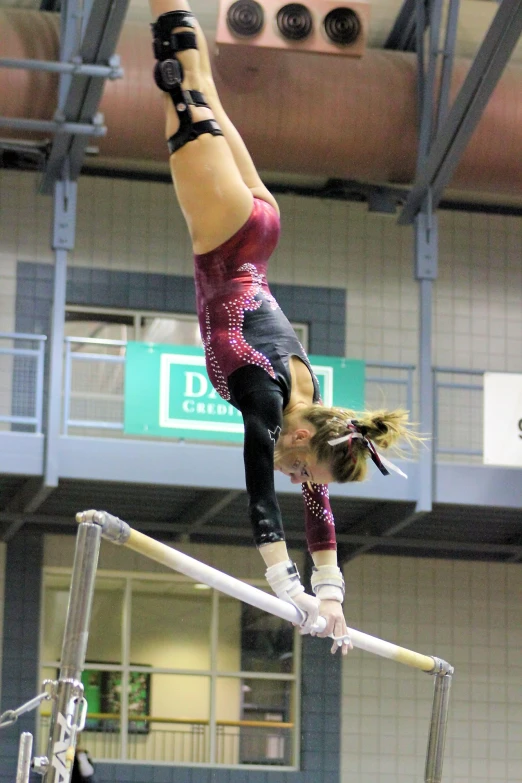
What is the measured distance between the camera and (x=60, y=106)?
11422mm

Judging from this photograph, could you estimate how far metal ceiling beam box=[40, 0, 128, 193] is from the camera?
10.7 m

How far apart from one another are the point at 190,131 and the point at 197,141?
0.05 m

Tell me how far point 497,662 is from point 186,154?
10155 mm

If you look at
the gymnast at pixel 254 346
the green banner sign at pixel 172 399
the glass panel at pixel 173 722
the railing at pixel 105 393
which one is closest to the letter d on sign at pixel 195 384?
the green banner sign at pixel 172 399

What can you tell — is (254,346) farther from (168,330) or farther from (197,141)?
(168,330)

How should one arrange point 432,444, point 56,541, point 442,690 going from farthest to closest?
point 56,541 → point 432,444 → point 442,690

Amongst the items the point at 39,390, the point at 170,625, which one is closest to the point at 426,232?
the point at 39,390

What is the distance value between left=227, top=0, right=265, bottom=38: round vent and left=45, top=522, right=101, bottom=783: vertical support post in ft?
27.4

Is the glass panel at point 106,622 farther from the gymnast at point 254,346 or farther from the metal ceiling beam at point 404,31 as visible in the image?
the gymnast at point 254,346

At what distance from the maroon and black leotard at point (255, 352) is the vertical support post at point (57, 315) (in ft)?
21.2

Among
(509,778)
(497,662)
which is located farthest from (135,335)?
(509,778)

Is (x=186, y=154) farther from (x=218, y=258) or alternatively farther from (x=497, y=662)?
(x=497, y=662)

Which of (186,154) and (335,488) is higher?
(335,488)

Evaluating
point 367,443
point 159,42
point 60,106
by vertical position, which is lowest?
point 367,443
